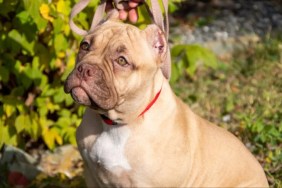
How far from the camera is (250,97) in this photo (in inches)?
262

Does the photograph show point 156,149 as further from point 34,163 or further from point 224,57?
point 224,57

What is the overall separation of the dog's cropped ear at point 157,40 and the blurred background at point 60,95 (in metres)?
0.89

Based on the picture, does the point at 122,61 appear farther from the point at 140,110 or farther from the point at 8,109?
the point at 8,109

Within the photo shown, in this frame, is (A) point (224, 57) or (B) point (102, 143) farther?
(A) point (224, 57)

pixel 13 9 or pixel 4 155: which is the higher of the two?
pixel 13 9

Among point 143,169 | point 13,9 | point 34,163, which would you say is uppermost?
point 13,9

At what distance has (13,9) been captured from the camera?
16.9ft

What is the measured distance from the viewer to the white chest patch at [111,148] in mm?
4113

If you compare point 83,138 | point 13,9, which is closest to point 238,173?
point 83,138

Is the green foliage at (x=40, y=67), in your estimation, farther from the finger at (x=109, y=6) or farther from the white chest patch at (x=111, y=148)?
the white chest patch at (x=111, y=148)

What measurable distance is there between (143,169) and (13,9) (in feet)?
5.72

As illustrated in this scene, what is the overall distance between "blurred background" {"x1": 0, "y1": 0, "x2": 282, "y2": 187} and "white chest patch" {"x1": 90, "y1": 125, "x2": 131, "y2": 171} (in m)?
0.99

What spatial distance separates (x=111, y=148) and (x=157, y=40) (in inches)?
26.8

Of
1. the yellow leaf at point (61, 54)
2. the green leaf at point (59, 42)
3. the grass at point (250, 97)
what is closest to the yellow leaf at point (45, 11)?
the green leaf at point (59, 42)
